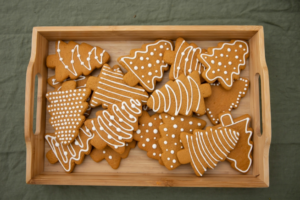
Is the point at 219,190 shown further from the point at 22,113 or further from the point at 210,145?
the point at 22,113

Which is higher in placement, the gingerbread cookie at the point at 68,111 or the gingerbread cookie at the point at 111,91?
the gingerbread cookie at the point at 111,91

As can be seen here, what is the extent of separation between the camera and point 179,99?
95 centimetres

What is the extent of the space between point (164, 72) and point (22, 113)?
0.78 meters

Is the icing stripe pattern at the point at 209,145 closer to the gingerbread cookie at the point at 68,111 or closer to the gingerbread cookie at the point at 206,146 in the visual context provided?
Answer: the gingerbread cookie at the point at 206,146

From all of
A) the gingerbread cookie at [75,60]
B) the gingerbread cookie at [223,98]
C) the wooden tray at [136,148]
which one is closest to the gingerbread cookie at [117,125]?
the wooden tray at [136,148]

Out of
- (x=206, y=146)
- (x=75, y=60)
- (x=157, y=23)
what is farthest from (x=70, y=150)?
(x=157, y=23)

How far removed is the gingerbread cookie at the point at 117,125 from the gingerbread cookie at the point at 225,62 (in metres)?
0.37

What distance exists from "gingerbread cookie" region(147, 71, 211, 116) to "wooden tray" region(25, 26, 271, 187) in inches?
4.3

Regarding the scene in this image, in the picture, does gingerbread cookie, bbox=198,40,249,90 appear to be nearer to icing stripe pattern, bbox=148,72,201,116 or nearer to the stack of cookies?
the stack of cookies

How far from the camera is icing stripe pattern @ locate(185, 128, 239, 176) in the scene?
95 centimetres

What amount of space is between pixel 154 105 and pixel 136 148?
247 millimetres

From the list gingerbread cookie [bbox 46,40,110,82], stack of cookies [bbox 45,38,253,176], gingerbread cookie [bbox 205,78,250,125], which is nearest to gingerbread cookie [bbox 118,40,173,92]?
stack of cookies [bbox 45,38,253,176]

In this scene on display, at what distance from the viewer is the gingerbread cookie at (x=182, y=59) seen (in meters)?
1.00

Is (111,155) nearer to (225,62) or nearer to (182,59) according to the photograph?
(182,59)
